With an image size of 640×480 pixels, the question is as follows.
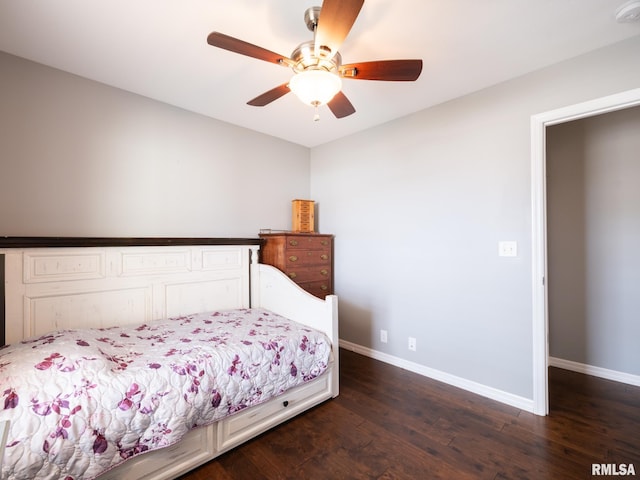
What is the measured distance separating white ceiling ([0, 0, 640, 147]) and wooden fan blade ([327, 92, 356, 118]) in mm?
327

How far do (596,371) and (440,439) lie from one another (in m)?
1.91

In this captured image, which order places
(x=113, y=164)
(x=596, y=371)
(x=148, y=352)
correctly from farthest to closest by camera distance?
1. (x=596, y=371)
2. (x=113, y=164)
3. (x=148, y=352)

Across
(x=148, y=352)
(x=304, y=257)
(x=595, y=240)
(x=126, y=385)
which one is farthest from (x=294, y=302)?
(x=595, y=240)

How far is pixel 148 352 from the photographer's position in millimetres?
1616

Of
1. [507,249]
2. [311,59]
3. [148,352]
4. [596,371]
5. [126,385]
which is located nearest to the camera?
[126,385]

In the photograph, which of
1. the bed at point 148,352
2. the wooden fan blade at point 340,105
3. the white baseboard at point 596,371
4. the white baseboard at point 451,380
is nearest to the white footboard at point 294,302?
the bed at point 148,352

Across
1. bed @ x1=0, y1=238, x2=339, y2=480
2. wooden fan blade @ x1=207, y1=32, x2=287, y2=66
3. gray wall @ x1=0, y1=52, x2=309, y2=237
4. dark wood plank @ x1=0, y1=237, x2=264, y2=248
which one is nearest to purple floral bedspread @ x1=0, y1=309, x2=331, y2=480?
bed @ x1=0, y1=238, x2=339, y2=480

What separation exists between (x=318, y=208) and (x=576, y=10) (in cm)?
260

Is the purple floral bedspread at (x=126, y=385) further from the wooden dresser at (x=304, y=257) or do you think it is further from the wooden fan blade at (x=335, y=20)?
the wooden fan blade at (x=335, y=20)

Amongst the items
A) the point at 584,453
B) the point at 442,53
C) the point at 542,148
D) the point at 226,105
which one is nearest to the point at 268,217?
the point at 226,105

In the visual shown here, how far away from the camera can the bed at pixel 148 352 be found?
3.78 feet

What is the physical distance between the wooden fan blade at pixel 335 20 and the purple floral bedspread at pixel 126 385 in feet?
5.45

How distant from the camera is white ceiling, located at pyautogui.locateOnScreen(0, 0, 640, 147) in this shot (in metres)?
1.48

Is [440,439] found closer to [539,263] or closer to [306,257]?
[539,263]
